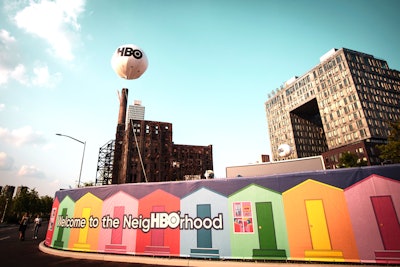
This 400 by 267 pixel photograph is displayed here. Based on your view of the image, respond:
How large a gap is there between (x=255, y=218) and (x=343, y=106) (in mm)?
88591

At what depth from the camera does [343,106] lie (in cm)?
7675

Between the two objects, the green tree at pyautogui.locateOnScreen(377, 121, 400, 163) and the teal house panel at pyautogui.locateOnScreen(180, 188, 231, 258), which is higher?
the green tree at pyautogui.locateOnScreen(377, 121, 400, 163)

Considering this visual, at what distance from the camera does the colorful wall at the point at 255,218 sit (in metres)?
6.53

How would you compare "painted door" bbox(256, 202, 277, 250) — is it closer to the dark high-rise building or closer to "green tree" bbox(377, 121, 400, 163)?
"green tree" bbox(377, 121, 400, 163)

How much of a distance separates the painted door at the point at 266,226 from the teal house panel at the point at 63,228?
374 inches

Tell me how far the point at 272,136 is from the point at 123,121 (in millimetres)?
76847

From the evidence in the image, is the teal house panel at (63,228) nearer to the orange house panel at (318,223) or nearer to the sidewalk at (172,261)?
the sidewalk at (172,261)

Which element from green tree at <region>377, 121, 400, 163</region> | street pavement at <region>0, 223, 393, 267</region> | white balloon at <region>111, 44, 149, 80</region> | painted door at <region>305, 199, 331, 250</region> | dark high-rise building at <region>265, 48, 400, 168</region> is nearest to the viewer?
painted door at <region>305, 199, 331, 250</region>

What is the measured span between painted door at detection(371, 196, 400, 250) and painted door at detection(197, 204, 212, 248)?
18.8 feet

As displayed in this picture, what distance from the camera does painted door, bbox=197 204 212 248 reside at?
785 centimetres

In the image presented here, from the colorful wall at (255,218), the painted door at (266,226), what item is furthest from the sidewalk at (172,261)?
the painted door at (266,226)

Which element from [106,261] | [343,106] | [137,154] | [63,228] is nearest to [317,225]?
[106,261]

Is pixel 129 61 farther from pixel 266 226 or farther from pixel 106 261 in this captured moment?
pixel 266 226

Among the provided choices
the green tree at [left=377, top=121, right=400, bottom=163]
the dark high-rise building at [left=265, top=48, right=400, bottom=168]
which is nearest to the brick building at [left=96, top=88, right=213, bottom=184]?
the dark high-rise building at [left=265, top=48, right=400, bottom=168]
